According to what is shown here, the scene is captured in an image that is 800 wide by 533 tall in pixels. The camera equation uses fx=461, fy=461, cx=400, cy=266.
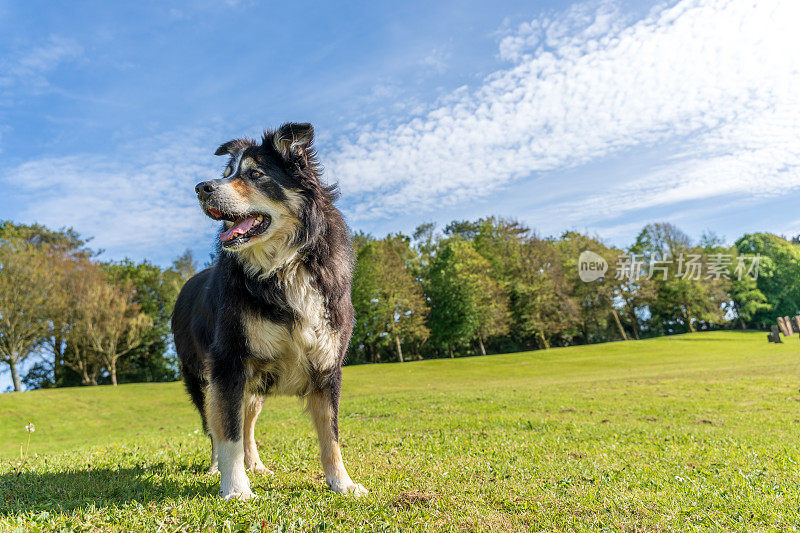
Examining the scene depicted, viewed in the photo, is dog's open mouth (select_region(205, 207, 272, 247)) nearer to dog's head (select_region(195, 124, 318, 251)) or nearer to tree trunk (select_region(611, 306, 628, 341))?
dog's head (select_region(195, 124, 318, 251))

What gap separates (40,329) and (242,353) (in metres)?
39.0

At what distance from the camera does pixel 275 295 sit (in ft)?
13.3

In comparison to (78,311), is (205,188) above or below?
below

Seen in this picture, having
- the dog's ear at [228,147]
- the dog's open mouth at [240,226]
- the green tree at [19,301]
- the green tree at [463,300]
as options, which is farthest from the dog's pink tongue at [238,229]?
the green tree at [463,300]

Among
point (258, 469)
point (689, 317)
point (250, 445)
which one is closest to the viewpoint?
point (258, 469)

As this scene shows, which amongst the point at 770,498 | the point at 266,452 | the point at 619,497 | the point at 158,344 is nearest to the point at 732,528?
the point at 619,497

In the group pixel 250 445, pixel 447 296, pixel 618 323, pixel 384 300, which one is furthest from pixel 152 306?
pixel 618 323

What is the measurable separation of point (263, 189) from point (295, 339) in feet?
4.47

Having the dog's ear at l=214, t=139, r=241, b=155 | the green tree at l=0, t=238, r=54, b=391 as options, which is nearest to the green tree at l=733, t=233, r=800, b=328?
the dog's ear at l=214, t=139, r=241, b=155

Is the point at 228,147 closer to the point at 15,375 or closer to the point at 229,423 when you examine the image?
the point at 229,423

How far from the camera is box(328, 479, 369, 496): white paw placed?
421cm

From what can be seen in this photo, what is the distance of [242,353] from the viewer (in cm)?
405

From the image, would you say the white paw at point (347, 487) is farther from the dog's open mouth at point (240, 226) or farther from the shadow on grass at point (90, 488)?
the dog's open mouth at point (240, 226)

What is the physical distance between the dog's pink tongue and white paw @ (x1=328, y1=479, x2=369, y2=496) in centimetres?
245
